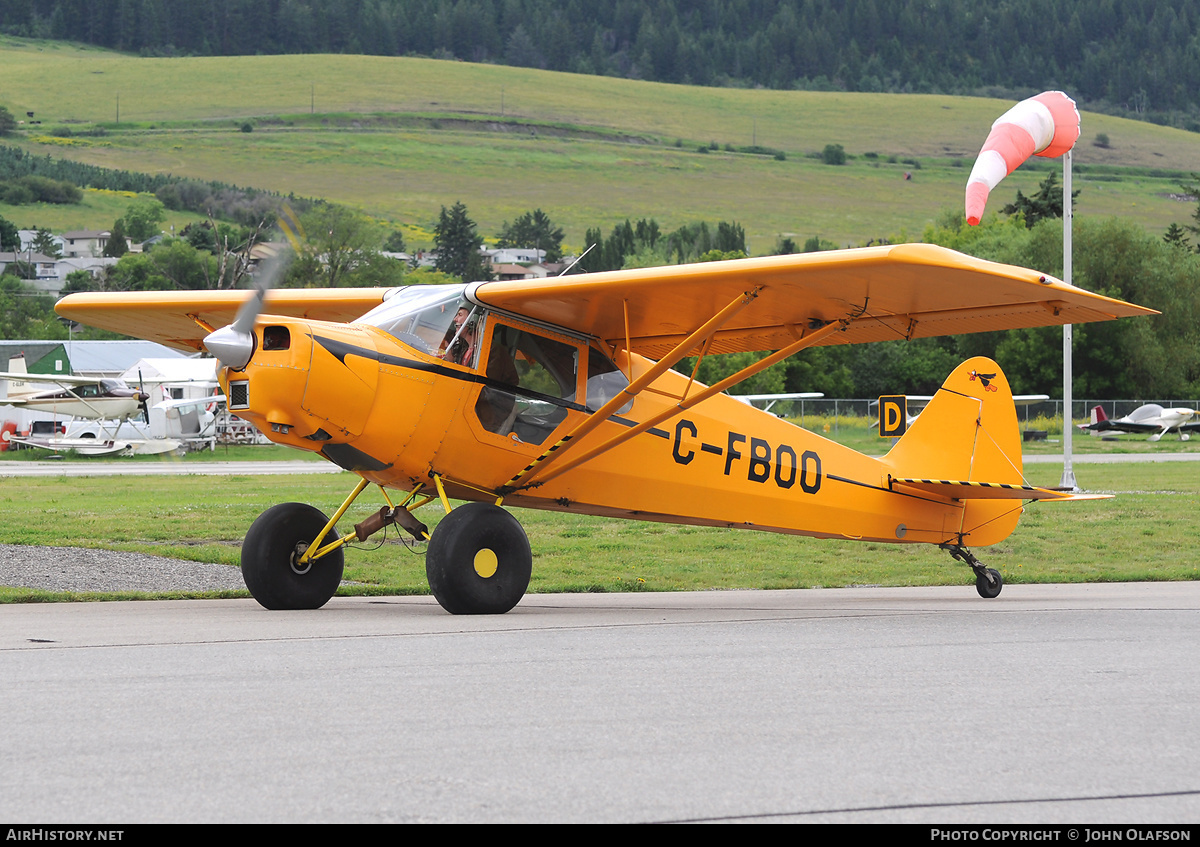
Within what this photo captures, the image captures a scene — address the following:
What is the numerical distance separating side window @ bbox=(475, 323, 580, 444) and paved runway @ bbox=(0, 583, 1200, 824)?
6.85ft

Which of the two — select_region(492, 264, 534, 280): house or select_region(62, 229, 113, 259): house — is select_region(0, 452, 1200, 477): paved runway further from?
select_region(62, 229, 113, 259): house

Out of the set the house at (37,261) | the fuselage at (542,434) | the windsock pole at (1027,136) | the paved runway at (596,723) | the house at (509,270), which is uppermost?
the house at (37,261)

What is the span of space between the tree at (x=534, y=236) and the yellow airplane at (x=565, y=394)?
146m

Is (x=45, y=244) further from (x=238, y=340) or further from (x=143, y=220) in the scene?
(x=238, y=340)

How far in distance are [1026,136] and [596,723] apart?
1660 cm

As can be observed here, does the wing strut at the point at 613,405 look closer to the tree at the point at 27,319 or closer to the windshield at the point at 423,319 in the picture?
the windshield at the point at 423,319

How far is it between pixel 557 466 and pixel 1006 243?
72934 millimetres

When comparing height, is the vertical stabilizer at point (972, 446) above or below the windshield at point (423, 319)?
below

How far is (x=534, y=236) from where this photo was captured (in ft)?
531

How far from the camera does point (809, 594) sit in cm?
1419

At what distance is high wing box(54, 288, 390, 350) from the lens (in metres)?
12.8

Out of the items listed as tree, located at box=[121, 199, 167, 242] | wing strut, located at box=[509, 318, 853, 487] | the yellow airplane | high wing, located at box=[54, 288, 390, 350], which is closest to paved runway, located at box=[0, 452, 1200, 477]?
high wing, located at box=[54, 288, 390, 350]

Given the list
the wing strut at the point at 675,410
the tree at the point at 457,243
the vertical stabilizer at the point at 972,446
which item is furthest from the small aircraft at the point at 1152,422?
the tree at the point at 457,243

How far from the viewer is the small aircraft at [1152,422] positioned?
184ft
